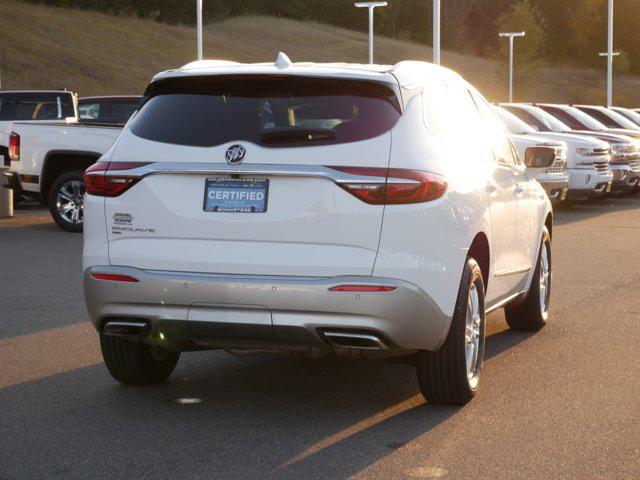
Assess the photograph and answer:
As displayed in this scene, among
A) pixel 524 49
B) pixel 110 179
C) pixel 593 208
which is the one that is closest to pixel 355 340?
pixel 110 179

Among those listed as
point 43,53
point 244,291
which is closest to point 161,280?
point 244,291

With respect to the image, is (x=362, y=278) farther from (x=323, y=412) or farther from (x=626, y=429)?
(x=626, y=429)

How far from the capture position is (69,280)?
1223 centimetres

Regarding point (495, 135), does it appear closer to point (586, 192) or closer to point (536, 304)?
point (536, 304)

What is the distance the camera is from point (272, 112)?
617 centimetres

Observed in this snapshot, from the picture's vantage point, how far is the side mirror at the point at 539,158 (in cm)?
844

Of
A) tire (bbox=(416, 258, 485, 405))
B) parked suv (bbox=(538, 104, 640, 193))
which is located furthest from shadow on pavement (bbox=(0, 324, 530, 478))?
parked suv (bbox=(538, 104, 640, 193))

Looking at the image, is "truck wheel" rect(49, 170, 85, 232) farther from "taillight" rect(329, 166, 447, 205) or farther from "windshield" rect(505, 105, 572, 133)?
"taillight" rect(329, 166, 447, 205)

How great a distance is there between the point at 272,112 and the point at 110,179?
896 millimetres

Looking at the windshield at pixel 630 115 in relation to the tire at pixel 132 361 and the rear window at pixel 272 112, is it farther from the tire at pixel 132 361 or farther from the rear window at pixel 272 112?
the rear window at pixel 272 112

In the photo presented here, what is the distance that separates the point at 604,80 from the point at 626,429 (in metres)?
121

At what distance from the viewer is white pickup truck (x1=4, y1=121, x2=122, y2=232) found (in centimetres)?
1795

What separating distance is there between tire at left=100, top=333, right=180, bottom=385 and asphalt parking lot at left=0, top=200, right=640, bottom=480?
→ 0.27 ft

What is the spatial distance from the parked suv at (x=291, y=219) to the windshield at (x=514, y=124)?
1578 cm
